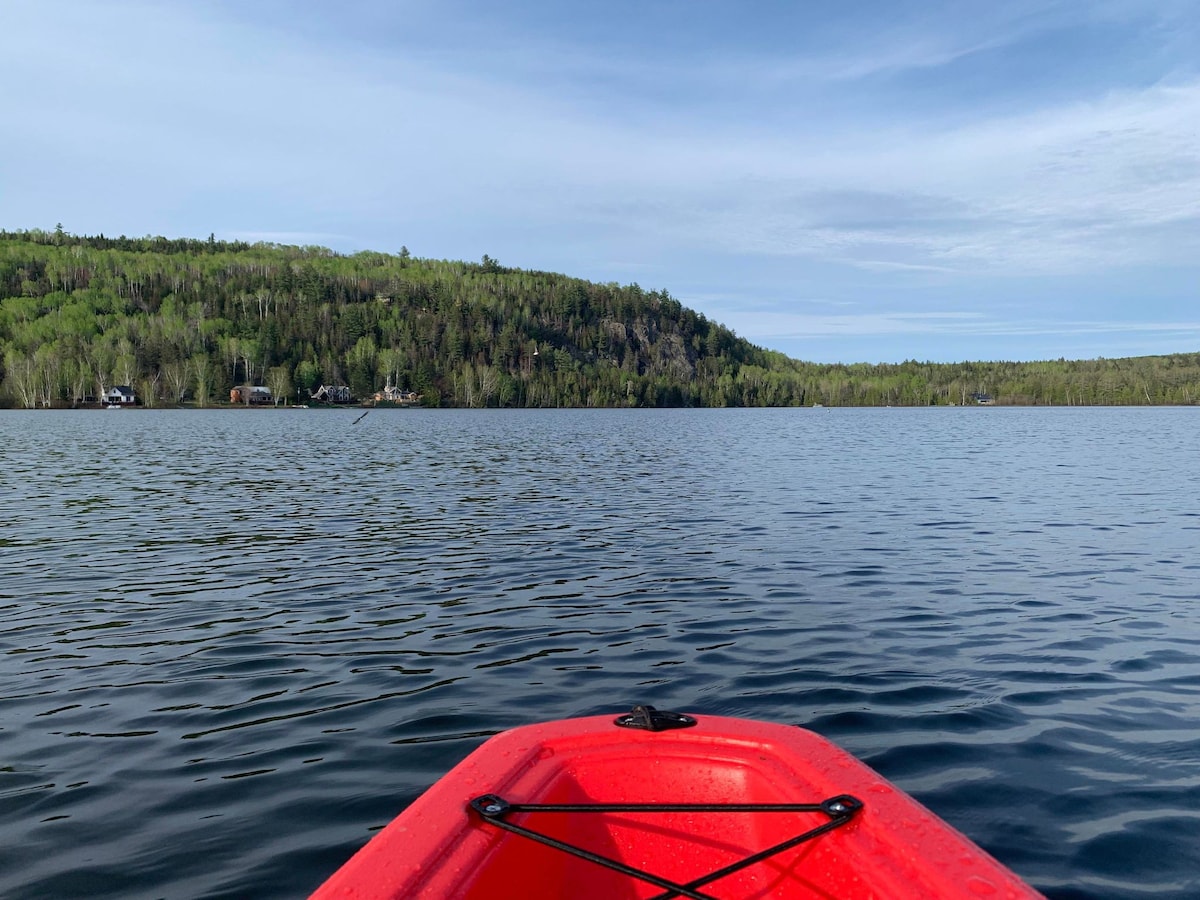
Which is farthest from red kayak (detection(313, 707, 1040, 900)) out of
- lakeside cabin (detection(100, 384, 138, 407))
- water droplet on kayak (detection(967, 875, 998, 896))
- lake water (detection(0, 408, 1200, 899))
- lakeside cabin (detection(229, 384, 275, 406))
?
lakeside cabin (detection(229, 384, 275, 406))

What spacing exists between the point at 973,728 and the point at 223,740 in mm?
7558

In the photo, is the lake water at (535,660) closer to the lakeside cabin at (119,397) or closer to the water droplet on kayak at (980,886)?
the water droplet on kayak at (980,886)

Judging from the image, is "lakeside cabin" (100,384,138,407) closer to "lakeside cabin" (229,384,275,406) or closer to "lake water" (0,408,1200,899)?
"lakeside cabin" (229,384,275,406)

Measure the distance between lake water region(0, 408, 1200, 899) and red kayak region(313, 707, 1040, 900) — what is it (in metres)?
2.08

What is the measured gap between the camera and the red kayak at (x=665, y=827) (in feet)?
12.7

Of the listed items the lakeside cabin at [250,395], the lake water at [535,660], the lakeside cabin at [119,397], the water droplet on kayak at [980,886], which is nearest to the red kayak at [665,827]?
the water droplet on kayak at [980,886]

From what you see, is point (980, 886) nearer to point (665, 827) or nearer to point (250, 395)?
point (665, 827)

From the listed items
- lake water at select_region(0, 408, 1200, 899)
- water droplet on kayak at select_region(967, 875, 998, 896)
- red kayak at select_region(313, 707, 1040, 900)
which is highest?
water droplet on kayak at select_region(967, 875, 998, 896)

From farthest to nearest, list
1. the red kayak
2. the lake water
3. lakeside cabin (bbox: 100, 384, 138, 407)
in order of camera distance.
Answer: lakeside cabin (bbox: 100, 384, 138, 407) < the lake water < the red kayak

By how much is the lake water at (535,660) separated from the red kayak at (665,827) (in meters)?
2.08

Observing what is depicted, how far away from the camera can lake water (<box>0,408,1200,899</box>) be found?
6.46 meters

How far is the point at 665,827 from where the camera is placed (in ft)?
16.4

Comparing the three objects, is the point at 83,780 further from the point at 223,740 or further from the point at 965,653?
the point at 965,653

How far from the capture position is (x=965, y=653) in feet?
36.2
